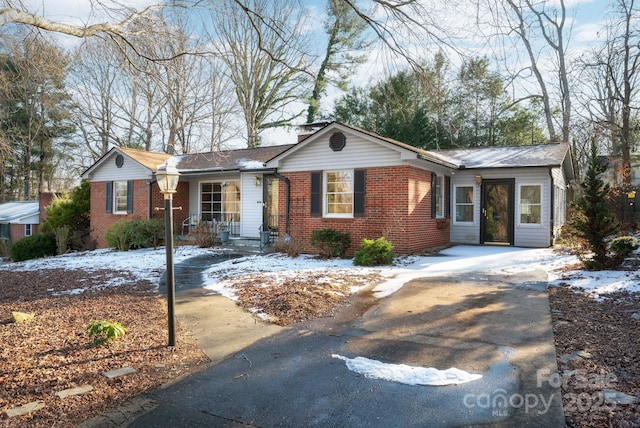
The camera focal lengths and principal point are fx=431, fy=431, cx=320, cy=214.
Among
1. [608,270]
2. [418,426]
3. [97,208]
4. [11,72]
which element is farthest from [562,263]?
[97,208]

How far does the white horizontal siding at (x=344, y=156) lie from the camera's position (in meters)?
12.4

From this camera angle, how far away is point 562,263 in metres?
10.3

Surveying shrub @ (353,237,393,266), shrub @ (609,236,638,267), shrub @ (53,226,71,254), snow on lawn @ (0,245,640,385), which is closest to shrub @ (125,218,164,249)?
snow on lawn @ (0,245,640,385)

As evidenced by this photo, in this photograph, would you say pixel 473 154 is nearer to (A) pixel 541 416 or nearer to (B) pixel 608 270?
(B) pixel 608 270

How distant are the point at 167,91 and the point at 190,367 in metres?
5.91

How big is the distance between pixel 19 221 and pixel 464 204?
24.8m

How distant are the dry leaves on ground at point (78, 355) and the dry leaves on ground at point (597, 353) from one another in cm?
354

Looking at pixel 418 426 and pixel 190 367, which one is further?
pixel 190 367

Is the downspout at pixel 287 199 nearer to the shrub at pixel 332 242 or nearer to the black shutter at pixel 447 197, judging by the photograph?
the shrub at pixel 332 242

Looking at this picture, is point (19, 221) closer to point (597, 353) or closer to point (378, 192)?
point (378, 192)

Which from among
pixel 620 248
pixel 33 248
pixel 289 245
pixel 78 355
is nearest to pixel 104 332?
pixel 78 355

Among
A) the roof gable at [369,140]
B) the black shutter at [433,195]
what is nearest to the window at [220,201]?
the roof gable at [369,140]

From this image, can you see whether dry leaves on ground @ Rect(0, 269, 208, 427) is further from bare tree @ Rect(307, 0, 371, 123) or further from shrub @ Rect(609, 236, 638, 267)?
shrub @ Rect(609, 236, 638, 267)

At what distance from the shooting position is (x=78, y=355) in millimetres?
4625
